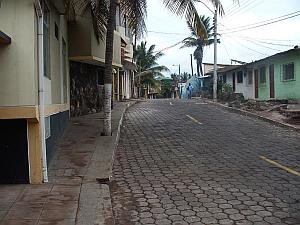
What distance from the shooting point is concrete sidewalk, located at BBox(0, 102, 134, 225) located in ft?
18.9

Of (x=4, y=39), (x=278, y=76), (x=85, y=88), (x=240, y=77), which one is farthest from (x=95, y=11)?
(x=240, y=77)

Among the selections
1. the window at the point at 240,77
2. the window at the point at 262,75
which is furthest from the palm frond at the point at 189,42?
the window at the point at 262,75

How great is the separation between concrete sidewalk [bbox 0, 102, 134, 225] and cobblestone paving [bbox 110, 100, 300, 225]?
281 millimetres

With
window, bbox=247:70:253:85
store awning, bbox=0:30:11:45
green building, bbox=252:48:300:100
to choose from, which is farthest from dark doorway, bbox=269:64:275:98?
store awning, bbox=0:30:11:45

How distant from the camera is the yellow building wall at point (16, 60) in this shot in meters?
7.48

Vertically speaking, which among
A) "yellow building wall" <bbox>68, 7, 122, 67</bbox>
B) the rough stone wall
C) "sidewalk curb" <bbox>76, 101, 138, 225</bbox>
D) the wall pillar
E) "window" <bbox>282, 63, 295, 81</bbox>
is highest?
"yellow building wall" <bbox>68, 7, 122, 67</bbox>

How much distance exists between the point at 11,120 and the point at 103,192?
2043 mm

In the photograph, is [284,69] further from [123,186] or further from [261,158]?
[123,186]

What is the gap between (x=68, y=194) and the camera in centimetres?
700

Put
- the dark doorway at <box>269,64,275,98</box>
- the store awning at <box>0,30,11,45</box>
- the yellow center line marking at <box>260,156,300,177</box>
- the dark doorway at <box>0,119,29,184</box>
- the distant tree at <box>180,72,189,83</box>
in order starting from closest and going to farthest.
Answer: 1. the store awning at <box>0,30,11,45</box>
2. the dark doorway at <box>0,119,29,184</box>
3. the yellow center line marking at <box>260,156,300,177</box>
4. the dark doorway at <box>269,64,275,98</box>
5. the distant tree at <box>180,72,189,83</box>

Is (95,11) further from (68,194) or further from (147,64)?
(147,64)

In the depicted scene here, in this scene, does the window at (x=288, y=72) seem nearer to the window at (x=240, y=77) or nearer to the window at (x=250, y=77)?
the window at (x=250, y=77)

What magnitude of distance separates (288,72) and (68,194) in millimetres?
19804

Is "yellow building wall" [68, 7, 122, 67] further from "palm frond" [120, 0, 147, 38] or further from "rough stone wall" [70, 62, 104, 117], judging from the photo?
"palm frond" [120, 0, 147, 38]
